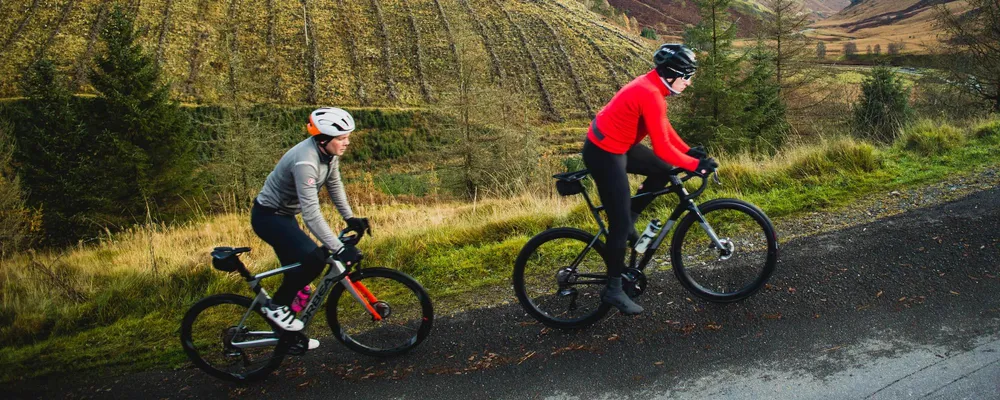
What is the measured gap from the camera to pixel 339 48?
7000cm

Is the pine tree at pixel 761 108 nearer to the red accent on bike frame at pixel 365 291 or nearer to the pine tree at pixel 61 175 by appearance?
the red accent on bike frame at pixel 365 291

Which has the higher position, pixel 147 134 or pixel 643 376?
pixel 147 134

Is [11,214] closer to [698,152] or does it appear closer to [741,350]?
[698,152]

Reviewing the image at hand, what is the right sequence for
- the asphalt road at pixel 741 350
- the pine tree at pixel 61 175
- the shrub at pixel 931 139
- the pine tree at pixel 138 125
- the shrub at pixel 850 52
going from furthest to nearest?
the shrub at pixel 850 52 → the pine tree at pixel 138 125 → the pine tree at pixel 61 175 → the shrub at pixel 931 139 → the asphalt road at pixel 741 350

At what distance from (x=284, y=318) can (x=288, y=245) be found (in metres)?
0.63

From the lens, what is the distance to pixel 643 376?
381cm

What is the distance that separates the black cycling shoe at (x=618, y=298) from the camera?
452 cm

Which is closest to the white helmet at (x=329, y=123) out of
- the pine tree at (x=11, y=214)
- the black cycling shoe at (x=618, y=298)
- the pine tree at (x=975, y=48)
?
the black cycling shoe at (x=618, y=298)

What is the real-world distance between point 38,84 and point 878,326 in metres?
40.9

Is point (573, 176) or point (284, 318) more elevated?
point (573, 176)

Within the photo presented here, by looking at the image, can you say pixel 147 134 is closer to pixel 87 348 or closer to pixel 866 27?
pixel 87 348

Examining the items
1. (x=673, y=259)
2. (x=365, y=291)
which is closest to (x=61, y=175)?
(x=365, y=291)

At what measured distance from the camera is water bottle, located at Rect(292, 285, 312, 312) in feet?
15.8

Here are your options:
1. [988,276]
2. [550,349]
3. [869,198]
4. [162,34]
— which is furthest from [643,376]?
[162,34]
